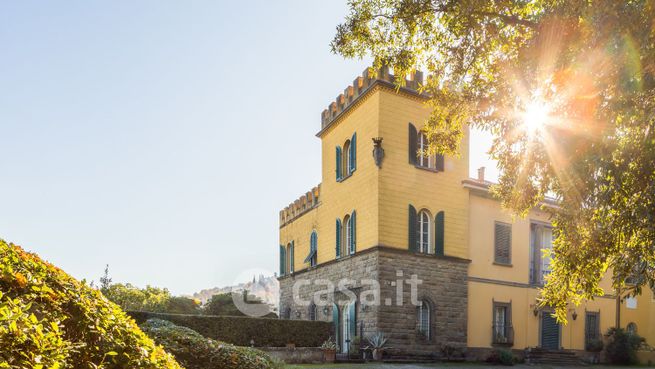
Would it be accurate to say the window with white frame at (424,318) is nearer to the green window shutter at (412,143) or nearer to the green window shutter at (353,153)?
the green window shutter at (412,143)

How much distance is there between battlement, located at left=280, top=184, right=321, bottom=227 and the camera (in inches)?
1033

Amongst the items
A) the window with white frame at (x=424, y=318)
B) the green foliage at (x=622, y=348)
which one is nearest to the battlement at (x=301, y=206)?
the window with white frame at (x=424, y=318)

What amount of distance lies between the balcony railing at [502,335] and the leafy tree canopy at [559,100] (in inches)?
420

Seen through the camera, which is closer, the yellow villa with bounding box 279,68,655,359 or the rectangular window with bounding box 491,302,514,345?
the yellow villa with bounding box 279,68,655,359

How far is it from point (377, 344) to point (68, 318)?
52.6 feet

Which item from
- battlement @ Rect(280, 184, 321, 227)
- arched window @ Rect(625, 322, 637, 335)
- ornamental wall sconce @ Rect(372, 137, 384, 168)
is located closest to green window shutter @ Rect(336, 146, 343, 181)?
battlement @ Rect(280, 184, 321, 227)

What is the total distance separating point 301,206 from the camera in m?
28.2

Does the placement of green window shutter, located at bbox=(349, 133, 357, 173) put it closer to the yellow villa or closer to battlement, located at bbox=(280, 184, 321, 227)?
the yellow villa

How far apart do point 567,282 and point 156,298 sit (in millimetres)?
29947

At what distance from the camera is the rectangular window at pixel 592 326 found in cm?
2480

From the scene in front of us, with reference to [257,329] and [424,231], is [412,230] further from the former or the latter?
[257,329]

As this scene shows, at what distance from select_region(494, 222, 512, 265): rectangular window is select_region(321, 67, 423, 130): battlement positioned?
6.82 m

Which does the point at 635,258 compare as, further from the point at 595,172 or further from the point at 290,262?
the point at 290,262

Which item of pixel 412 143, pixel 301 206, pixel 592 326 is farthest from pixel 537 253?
pixel 301 206
